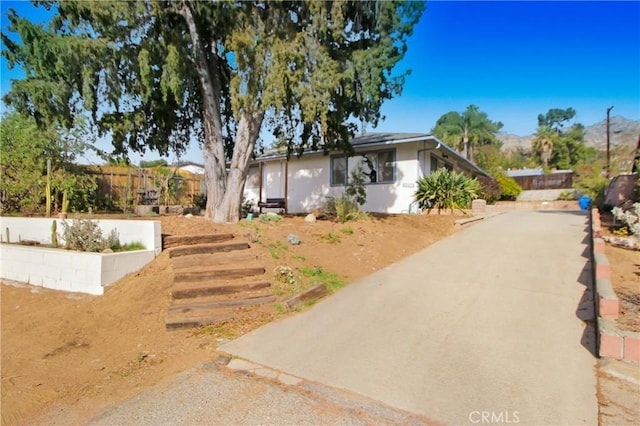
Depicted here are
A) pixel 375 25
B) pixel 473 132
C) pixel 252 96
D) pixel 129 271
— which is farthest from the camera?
pixel 473 132

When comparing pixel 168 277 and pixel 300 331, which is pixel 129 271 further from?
pixel 300 331

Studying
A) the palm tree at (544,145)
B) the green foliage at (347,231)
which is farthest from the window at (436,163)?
the palm tree at (544,145)

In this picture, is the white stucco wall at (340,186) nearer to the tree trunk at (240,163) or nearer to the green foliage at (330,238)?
the green foliage at (330,238)

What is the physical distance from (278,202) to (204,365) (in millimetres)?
11759

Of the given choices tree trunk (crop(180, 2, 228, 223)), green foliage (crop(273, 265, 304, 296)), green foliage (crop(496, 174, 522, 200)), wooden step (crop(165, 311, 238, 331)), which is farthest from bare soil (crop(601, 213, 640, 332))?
green foliage (crop(496, 174, 522, 200))

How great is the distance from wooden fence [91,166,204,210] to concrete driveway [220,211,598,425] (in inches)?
395

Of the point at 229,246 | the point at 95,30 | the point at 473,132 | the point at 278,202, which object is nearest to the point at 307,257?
the point at 229,246

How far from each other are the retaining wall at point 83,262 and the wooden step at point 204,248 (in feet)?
1.36

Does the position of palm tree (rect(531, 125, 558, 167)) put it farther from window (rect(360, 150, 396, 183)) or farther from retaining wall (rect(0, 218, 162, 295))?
retaining wall (rect(0, 218, 162, 295))

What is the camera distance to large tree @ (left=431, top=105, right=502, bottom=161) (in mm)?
36938

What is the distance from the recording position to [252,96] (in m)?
7.62

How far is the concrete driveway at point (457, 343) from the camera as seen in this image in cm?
283

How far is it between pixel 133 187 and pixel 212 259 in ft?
34.2

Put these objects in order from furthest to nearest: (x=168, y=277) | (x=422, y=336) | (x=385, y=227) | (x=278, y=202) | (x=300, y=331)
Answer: (x=278, y=202), (x=385, y=227), (x=168, y=277), (x=300, y=331), (x=422, y=336)
